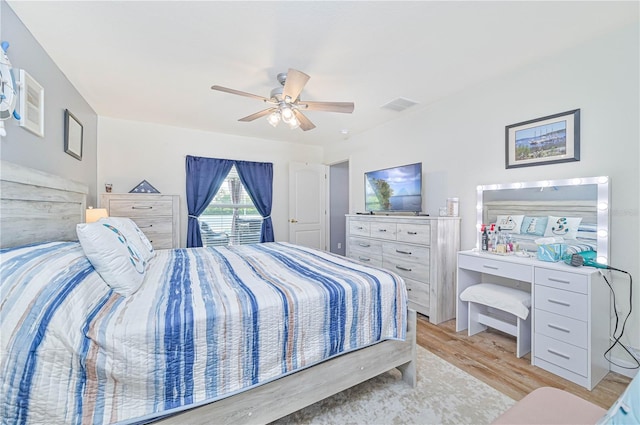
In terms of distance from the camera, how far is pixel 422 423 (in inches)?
58.2

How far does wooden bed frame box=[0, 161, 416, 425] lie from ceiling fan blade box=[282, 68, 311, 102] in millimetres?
1720

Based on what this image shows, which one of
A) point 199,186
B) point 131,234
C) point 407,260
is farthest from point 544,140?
point 199,186

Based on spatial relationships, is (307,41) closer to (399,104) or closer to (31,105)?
(399,104)

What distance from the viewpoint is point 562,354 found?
73.7 inches

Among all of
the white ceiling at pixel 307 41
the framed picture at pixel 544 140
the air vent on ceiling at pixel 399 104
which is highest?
the air vent on ceiling at pixel 399 104

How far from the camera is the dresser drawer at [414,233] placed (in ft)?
9.24

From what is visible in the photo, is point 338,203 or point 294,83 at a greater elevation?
point 294,83

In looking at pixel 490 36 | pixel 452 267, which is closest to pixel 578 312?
pixel 452 267

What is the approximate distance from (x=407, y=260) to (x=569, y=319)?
1.42 meters

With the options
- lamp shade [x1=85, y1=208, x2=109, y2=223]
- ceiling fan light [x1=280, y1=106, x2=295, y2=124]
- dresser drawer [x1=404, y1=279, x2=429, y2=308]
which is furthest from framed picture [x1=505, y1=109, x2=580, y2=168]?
lamp shade [x1=85, y1=208, x2=109, y2=223]

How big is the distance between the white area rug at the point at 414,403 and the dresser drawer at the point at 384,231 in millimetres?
1606

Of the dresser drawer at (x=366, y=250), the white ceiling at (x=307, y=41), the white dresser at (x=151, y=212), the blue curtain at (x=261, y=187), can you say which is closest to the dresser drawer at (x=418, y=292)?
the dresser drawer at (x=366, y=250)

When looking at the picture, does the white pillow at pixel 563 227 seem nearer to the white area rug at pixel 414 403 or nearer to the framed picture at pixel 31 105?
the white area rug at pixel 414 403

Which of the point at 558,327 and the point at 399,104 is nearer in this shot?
the point at 558,327
